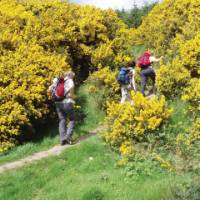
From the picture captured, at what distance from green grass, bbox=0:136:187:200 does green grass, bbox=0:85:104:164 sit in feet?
3.73

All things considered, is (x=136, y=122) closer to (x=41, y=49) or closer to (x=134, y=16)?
(x=41, y=49)

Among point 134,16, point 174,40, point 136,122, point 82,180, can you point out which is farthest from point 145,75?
point 134,16

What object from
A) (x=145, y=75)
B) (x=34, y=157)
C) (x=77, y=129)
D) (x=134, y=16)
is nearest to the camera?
(x=34, y=157)

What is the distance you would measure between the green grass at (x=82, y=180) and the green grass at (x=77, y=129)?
1.14m

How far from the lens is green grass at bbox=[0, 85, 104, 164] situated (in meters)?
12.7

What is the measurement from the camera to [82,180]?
10.5 m

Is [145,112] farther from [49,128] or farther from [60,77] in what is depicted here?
[49,128]

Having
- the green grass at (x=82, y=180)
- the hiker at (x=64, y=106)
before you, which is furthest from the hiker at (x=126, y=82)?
the green grass at (x=82, y=180)

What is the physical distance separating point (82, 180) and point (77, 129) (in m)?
3.60

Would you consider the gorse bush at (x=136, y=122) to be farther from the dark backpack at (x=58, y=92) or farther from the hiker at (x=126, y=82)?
the hiker at (x=126, y=82)

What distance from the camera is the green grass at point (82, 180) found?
966 centimetres

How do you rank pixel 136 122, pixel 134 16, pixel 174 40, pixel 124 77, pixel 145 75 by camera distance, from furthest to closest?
pixel 134 16
pixel 174 40
pixel 145 75
pixel 124 77
pixel 136 122

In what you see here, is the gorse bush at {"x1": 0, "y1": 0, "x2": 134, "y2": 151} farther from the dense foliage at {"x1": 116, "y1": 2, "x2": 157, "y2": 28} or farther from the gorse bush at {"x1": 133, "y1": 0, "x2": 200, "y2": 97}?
the dense foliage at {"x1": 116, "y1": 2, "x2": 157, "y2": 28}

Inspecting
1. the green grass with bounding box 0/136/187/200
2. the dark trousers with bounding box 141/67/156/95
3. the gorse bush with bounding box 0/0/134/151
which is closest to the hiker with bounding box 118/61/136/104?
the dark trousers with bounding box 141/67/156/95
